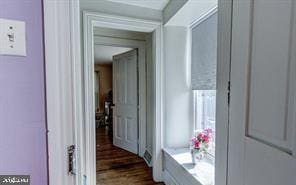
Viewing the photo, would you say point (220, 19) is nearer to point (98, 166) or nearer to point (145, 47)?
point (145, 47)

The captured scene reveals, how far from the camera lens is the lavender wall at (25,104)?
0.59 metres

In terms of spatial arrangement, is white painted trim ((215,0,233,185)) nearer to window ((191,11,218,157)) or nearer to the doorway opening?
window ((191,11,218,157))

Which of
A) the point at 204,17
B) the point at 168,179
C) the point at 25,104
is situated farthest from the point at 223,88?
the point at 168,179

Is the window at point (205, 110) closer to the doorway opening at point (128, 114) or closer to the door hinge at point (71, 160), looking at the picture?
the doorway opening at point (128, 114)

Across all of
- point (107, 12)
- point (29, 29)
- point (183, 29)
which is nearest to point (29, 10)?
point (29, 29)

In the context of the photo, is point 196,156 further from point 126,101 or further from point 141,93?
point 126,101

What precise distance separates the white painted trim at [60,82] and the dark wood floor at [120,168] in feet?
6.78

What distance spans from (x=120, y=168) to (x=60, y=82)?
261 centimetres

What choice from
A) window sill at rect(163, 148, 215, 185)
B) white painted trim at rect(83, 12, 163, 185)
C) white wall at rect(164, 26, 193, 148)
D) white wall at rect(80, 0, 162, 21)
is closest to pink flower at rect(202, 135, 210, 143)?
window sill at rect(163, 148, 215, 185)

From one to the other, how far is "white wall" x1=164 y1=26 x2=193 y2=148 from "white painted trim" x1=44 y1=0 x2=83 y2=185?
1.85 metres

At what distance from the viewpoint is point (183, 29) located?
2418 millimetres

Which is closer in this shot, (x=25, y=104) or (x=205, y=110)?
(x=25, y=104)

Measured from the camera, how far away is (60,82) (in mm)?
633

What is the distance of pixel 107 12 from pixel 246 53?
175cm
